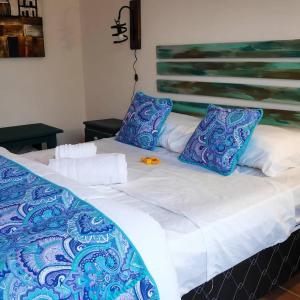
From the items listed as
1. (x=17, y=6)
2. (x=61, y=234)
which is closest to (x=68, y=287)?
(x=61, y=234)

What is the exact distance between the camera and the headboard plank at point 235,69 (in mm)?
2344

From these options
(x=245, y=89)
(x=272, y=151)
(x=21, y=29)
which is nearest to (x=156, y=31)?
(x=245, y=89)

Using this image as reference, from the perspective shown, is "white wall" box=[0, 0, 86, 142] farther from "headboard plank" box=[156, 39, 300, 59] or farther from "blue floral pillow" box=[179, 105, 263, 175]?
"blue floral pillow" box=[179, 105, 263, 175]

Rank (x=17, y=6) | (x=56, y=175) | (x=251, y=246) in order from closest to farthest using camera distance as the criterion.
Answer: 1. (x=251, y=246)
2. (x=56, y=175)
3. (x=17, y=6)

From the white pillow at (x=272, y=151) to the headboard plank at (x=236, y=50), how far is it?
516 millimetres

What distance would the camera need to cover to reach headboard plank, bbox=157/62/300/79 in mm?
2344

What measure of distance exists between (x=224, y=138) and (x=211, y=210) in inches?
24.5

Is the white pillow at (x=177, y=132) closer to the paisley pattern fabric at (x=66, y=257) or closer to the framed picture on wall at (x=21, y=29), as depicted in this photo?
the paisley pattern fabric at (x=66, y=257)

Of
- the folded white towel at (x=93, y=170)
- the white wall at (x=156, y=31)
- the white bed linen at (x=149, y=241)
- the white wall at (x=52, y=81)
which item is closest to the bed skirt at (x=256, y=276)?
the white bed linen at (x=149, y=241)

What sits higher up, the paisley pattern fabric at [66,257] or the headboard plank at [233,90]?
the headboard plank at [233,90]

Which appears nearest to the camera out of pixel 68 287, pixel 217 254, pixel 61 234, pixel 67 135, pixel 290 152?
pixel 68 287

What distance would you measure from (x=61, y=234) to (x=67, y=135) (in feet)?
10.3

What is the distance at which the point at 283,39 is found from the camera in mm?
2371

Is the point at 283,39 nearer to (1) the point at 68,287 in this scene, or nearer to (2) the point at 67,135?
(1) the point at 68,287
